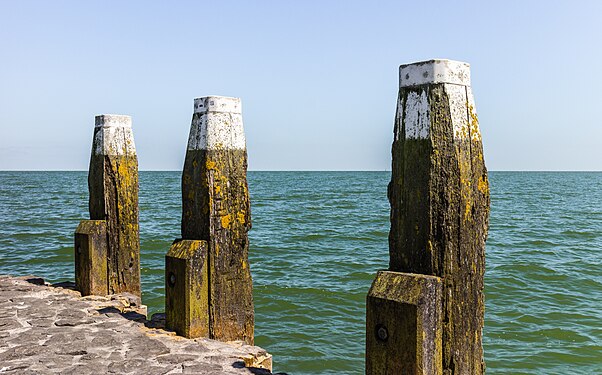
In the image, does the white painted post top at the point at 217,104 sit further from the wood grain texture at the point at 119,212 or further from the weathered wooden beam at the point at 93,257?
the weathered wooden beam at the point at 93,257

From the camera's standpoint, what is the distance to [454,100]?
448 centimetres

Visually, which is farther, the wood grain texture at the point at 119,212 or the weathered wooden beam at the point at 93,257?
the wood grain texture at the point at 119,212

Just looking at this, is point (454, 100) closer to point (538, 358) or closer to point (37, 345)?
point (37, 345)

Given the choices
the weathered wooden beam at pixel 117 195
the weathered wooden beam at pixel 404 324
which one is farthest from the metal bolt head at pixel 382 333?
the weathered wooden beam at pixel 117 195

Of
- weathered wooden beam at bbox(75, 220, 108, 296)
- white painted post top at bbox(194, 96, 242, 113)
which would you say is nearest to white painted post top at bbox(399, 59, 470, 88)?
white painted post top at bbox(194, 96, 242, 113)

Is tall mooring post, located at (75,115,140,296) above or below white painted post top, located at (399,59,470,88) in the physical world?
below

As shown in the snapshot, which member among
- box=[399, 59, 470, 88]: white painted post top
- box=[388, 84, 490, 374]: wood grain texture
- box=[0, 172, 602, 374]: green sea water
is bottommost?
box=[0, 172, 602, 374]: green sea water

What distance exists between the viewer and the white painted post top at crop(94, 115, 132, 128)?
8.97 metres

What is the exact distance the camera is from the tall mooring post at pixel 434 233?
4.33 m

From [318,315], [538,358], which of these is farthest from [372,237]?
[538,358]

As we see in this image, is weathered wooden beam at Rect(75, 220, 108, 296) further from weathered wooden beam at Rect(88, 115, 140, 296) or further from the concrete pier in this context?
the concrete pier

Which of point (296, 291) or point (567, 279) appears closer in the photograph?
point (296, 291)

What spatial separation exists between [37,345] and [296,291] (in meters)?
7.57

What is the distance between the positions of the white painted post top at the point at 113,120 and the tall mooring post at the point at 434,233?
226 inches
